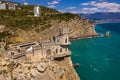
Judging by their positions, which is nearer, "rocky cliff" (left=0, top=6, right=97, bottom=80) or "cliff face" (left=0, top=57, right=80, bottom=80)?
"cliff face" (left=0, top=57, right=80, bottom=80)

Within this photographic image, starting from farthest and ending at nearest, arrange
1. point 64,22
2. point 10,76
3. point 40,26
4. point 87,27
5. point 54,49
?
point 87,27 → point 64,22 → point 40,26 → point 54,49 → point 10,76

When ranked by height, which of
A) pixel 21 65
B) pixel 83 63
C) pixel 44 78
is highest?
pixel 21 65

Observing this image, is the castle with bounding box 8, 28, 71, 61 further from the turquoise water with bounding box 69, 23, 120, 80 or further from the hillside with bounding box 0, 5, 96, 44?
the hillside with bounding box 0, 5, 96, 44

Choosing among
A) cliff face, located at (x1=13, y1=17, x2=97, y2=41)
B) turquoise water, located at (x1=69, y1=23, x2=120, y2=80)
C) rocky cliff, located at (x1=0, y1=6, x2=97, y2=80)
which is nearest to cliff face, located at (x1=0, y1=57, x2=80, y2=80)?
rocky cliff, located at (x1=0, y1=6, x2=97, y2=80)

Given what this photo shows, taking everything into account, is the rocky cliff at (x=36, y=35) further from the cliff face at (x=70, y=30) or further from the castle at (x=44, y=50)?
the castle at (x=44, y=50)

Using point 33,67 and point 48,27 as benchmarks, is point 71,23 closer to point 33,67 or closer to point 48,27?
point 48,27

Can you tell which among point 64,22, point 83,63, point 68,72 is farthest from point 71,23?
point 68,72

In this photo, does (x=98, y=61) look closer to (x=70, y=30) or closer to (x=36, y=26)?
(x=36, y=26)
